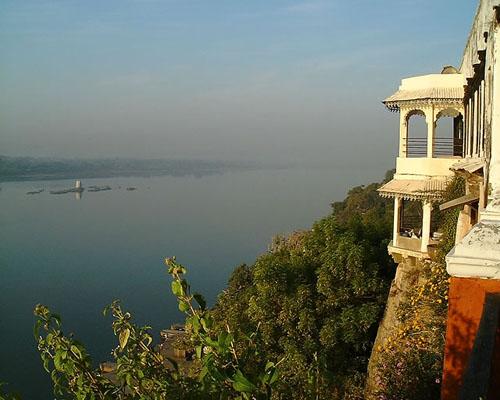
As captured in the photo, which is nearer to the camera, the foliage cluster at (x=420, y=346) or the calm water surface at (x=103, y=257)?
the foliage cluster at (x=420, y=346)

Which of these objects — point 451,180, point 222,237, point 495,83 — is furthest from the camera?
point 222,237

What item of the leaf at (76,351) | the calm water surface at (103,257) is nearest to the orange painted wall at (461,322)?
the leaf at (76,351)

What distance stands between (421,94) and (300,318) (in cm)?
501

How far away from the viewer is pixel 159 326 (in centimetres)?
2961

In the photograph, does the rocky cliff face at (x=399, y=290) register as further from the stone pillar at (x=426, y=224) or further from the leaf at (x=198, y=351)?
the leaf at (x=198, y=351)

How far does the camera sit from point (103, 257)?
44.9 metres

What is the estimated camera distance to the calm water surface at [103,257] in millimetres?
28578

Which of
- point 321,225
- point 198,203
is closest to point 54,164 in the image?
point 198,203

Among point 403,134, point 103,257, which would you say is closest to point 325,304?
point 403,134

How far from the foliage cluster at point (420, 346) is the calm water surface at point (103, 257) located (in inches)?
736

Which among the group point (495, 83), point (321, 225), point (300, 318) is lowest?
point (300, 318)

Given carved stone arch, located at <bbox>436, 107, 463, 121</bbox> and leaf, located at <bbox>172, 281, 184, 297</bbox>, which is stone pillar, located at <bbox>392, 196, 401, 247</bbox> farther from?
leaf, located at <bbox>172, 281, 184, 297</bbox>

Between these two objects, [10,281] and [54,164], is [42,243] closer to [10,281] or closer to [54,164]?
[10,281]

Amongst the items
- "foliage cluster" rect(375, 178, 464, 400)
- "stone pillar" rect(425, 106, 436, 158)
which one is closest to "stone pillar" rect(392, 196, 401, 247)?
"stone pillar" rect(425, 106, 436, 158)
